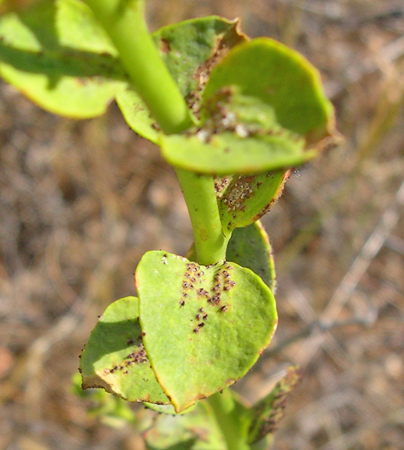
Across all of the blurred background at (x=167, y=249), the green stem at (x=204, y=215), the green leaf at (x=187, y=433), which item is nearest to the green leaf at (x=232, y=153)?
the green stem at (x=204, y=215)

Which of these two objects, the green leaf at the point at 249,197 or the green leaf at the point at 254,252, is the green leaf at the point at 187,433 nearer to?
the green leaf at the point at 254,252

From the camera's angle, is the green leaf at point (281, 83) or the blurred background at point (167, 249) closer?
the green leaf at point (281, 83)

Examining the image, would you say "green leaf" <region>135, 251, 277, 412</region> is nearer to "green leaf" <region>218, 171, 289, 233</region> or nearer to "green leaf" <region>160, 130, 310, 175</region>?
"green leaf" <region>218, 171, 289, 233</region>

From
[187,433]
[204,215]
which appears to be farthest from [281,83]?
[187,433]

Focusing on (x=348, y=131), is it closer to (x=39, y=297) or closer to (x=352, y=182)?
(x=352, y=182)

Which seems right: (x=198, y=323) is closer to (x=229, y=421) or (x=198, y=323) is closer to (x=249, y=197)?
(x=249, y=197)
